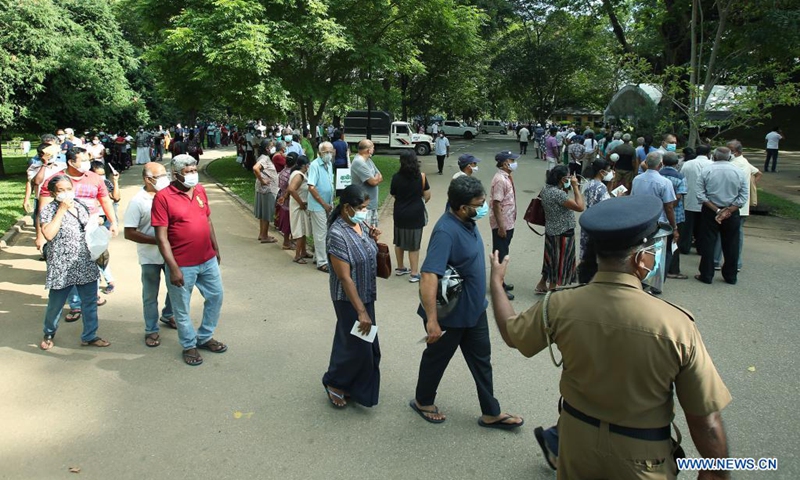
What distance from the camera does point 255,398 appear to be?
4.57m

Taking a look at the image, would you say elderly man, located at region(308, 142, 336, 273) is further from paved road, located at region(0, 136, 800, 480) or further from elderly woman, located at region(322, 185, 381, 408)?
elderly woman, located at region(322, 185, 381, 408)

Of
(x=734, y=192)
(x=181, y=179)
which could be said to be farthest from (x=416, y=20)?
(x=181, y=179)

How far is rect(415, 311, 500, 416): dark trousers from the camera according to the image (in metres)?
3.94

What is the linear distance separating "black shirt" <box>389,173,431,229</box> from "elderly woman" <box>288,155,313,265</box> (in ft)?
4.99

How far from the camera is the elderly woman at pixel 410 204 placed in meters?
7.34

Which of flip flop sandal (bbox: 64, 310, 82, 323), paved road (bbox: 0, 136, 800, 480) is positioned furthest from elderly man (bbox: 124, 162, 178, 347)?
flip flop sandal (bbox: 64, 310, 82, 323)

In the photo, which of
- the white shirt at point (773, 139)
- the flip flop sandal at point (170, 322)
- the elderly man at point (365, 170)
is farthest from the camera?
the white shirt at point (773, 139)

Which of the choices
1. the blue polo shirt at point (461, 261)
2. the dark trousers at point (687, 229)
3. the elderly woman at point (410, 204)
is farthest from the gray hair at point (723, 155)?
the blue polo shirt at point (461, 261)

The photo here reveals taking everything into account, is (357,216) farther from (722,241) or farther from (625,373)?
(722,241)

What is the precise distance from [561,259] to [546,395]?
2592mm

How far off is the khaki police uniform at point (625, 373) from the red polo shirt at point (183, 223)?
11.9 ft

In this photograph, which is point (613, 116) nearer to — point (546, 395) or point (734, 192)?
point (734, 192)

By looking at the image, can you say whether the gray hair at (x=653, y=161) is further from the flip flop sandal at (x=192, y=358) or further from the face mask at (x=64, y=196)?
the face mask at (x=64, y=196)

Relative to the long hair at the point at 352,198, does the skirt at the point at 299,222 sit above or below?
below
